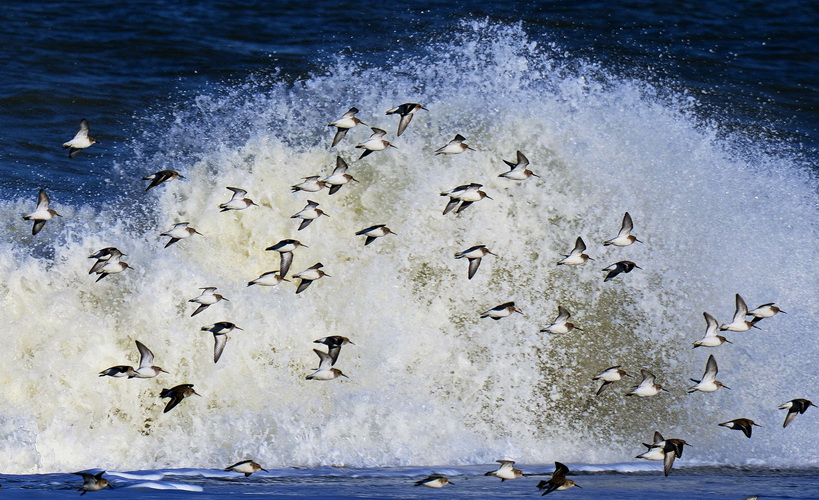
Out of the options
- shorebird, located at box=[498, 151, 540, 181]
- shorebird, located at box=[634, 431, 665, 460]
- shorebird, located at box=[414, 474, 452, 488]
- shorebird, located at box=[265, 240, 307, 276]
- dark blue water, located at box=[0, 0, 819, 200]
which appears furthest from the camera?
dark blue water, located at box=[0, 0, 819, 200]

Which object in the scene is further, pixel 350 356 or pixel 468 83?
pixel 468 83

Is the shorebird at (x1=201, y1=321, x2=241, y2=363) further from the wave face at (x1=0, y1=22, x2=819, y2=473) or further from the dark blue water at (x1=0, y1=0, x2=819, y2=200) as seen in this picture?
the dark blue water at (x1=0, y1=0, x2=819, y2=200)

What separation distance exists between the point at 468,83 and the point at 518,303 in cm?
316

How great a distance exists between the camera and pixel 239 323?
365 inches

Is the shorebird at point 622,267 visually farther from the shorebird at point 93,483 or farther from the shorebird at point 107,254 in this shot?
the shorebird at point 93,483

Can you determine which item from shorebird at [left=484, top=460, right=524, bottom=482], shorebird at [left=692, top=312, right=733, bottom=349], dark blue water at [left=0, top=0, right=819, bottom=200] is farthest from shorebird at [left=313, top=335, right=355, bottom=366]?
dark blue water at [left=0, top=0, right=819, bottom=200]

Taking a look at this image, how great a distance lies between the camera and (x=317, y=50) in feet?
48.4

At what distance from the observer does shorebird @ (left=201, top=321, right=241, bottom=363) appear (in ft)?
25.6

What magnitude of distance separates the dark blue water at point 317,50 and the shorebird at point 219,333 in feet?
13.8

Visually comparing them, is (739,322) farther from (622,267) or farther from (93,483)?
(93,483)

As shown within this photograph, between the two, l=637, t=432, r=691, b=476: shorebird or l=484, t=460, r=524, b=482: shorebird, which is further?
l=484, t=460, r=524, b=482: shorebird

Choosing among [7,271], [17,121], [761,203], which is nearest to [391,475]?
[7,271]

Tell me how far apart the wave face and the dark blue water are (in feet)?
4.28

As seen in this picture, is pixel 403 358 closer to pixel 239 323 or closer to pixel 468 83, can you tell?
pixel 239 323
